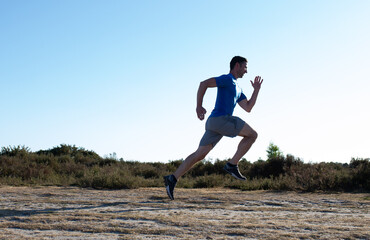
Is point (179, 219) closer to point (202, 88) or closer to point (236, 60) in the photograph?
point (202, 88)

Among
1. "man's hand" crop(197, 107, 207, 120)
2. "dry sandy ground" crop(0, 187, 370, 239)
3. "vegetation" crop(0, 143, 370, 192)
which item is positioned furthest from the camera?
"vegetation" crop(0, 143, 370, 192)

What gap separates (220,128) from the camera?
6.13m

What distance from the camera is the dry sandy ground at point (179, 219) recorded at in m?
3.62

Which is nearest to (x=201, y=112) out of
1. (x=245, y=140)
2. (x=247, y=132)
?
(x=247, y=132)

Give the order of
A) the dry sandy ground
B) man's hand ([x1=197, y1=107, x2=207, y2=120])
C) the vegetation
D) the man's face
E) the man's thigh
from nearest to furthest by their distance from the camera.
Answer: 1. the dry sandy ground
2. man's hand ([x1=197, y1=107, x2=207, y2=120])
3. the man's thigh
4. the man's face
5. the vegetation

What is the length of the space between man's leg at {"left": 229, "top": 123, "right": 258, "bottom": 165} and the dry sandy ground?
742 mm

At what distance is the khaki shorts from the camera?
20.1ft

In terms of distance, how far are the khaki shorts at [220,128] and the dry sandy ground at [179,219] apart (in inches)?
36.3

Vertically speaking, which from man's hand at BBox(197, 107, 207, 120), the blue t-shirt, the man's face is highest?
the man's face

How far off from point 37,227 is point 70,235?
1.77 feet

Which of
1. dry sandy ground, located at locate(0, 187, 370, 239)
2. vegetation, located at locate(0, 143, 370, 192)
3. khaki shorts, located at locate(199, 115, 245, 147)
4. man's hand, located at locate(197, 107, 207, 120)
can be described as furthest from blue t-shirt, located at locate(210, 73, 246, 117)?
Result: vegetation, located at locate(0, 143, 370, 192)

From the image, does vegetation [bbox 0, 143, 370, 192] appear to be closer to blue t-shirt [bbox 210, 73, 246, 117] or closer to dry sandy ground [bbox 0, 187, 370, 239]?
dry sandy ground [bbox 0, 187, 370, 239]

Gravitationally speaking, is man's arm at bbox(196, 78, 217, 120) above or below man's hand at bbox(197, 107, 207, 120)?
above

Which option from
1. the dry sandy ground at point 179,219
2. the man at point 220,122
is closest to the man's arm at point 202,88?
the man at point 220,122
